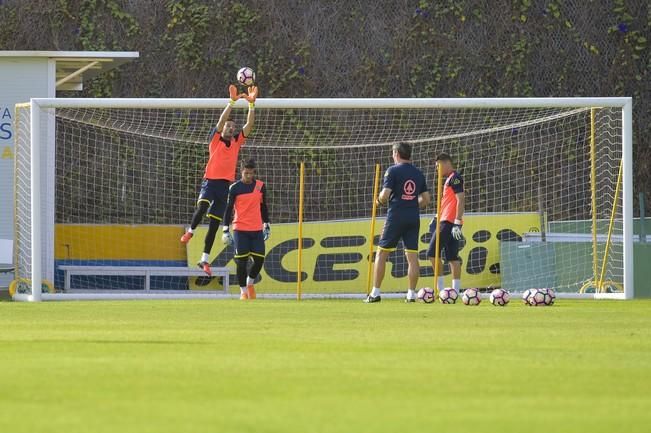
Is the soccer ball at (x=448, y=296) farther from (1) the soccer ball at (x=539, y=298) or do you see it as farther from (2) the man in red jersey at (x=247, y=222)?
(2) the man in red jersey at (x=247, y=222)

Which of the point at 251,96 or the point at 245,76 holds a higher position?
the point at 245,76

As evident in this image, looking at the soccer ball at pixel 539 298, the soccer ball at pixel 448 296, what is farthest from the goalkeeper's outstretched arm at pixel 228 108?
the soccer ball at pixel 539 298

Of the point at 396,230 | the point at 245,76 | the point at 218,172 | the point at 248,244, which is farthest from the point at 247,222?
the point at 396,230

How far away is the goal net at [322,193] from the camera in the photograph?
18.7 meters

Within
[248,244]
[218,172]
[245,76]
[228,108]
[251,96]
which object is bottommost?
[248,244]

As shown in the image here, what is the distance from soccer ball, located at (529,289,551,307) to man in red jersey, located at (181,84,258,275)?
4179 millimetres

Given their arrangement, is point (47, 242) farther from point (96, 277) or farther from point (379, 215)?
point (379, 215)

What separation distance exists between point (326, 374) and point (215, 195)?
409 inches

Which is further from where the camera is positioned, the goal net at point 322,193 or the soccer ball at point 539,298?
the goal net at point 322,193

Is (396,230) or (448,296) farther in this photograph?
(396,230)

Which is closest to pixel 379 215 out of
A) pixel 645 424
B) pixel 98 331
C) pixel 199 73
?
pixel 199 73

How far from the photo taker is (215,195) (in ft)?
56.8

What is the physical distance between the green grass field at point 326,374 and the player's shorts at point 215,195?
504 centimetres

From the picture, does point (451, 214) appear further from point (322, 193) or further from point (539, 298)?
point (322, 193)
